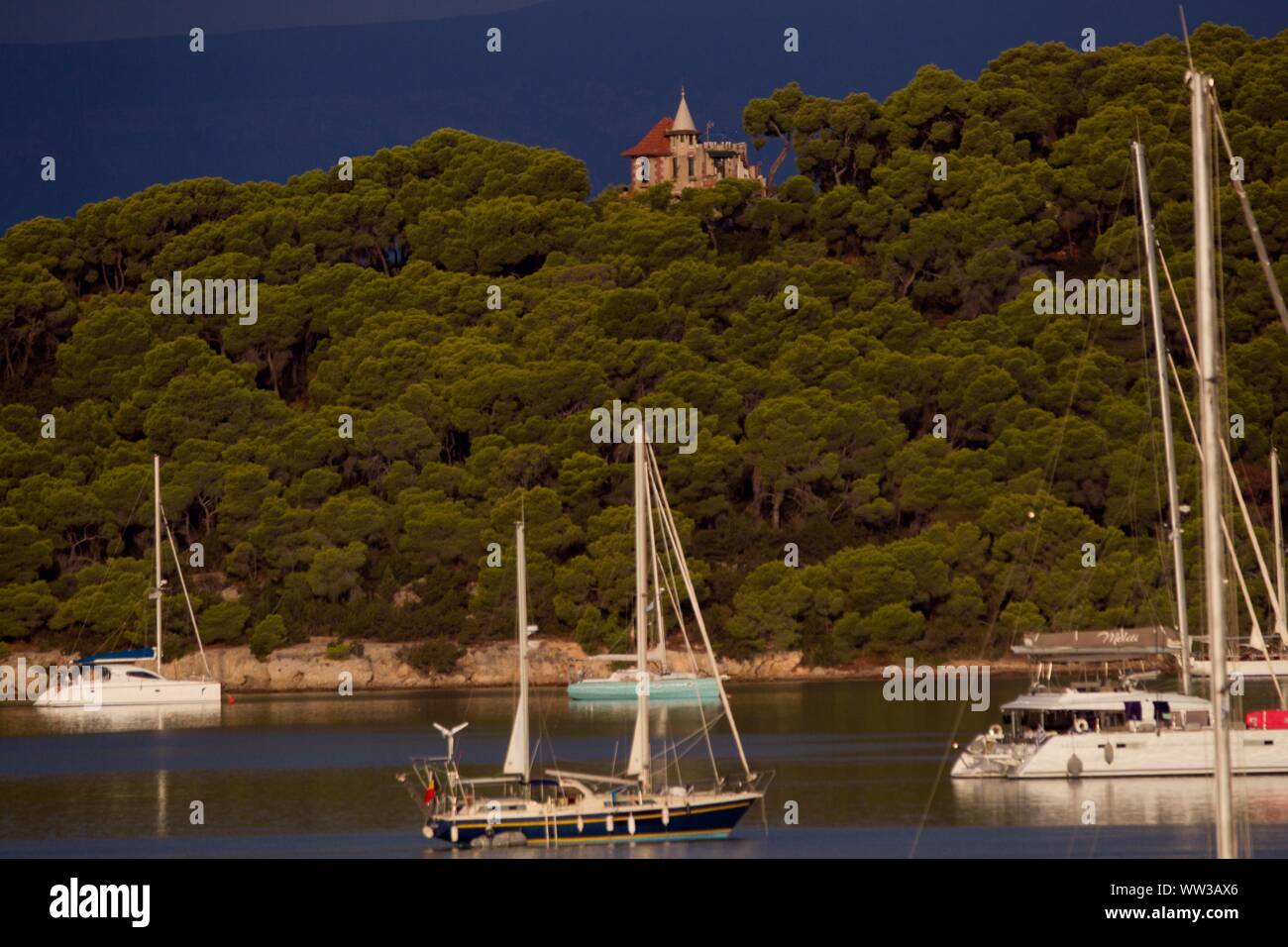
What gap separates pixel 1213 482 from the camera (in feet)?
49.9

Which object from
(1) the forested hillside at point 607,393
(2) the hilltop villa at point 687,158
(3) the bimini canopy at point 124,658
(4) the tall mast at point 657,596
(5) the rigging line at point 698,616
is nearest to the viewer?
(5) the rigging line at point 698,616

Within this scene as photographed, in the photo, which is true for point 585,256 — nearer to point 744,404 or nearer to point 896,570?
point 744,404

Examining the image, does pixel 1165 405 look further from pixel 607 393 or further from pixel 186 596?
pixel 607 393

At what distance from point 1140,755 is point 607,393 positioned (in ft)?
137

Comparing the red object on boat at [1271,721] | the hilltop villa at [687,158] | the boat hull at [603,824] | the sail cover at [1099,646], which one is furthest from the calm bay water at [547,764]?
the hilltop villa at [687,158]

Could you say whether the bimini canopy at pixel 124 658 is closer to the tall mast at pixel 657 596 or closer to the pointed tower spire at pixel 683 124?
the tall mast at pixel 657 596

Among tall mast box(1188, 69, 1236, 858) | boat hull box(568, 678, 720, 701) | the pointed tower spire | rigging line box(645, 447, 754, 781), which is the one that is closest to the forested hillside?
boat hull box(568, 678, 720, 701)

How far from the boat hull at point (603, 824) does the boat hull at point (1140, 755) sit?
8503 mm

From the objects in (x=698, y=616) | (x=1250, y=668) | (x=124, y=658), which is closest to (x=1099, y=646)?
(x=698, y=616)

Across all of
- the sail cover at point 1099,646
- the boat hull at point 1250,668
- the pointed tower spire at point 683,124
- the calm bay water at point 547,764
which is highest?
the pointed tower spire at point 683,124

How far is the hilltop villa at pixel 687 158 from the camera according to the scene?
11969cm

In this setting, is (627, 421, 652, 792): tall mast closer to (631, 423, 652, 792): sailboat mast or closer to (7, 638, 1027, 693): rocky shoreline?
(631, 423, 652, 792): sailboat mast

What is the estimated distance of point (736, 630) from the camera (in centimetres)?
6569
